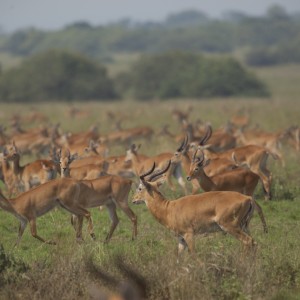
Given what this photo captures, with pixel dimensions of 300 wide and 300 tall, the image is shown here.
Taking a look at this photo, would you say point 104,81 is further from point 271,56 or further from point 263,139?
point 271,56

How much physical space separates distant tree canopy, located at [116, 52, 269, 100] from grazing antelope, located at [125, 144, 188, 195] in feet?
104

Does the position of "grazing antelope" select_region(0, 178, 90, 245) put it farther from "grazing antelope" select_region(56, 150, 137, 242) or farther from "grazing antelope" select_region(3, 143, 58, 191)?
"grazing antelope" select_region(3, 143, 58, 191)

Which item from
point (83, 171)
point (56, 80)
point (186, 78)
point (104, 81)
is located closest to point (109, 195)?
point (83, 171)

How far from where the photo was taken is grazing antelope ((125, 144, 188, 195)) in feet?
41.4

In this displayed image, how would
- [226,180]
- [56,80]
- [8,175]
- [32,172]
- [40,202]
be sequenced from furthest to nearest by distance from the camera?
1. [56,80]
2. [8,175]
3. [32,172]
4. [226,180]
5. [40,202]

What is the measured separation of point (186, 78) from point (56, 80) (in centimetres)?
772

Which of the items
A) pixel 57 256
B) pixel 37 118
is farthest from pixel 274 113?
pixel 57 256

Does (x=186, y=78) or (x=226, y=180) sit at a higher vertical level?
(x=226, y=180)

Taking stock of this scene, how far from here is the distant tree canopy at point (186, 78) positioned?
4489cm

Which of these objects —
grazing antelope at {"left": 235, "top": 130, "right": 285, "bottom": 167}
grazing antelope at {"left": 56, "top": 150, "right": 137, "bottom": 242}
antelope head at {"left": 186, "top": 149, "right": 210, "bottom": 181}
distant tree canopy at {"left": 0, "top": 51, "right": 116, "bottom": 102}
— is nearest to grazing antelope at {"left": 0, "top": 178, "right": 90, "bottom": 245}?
grazing antelope at {"left": 56, "top": 150, "right": 137, "bottom": 242}

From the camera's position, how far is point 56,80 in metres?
46.8

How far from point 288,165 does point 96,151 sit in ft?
12.0

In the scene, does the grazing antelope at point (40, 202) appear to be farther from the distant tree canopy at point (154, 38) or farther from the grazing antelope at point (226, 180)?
the distant tree canopy at point (154, 38)

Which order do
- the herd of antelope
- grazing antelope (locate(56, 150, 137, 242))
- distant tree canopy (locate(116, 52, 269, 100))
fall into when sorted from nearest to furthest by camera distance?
the herd of antelope < grazing antelope (locate(56, 150, 137, 242)) < distant tree canopy (locate(116, 52, 269, 100))
